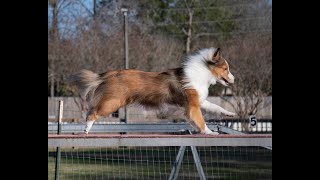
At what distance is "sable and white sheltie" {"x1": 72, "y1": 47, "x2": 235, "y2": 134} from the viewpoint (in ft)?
20.6

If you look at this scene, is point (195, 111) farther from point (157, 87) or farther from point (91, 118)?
point (91, 118)

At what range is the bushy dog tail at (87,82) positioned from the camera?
649 centimetres

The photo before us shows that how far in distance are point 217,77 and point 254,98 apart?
1883cm

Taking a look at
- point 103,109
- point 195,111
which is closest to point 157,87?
point 195,111

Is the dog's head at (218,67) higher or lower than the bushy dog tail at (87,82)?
higher

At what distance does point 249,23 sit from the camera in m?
27.7

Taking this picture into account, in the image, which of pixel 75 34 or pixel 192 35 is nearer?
pixel 75 34

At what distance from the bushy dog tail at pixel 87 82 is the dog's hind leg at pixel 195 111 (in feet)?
3.26

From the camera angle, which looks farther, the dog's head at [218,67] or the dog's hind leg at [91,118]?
the dog's head at [218,67]

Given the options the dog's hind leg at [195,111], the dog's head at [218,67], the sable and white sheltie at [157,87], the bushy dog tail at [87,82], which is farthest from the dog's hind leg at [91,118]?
the dog's head at [218,67]

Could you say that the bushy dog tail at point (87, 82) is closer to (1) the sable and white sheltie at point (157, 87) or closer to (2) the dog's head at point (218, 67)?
(1) the sable and white sheltie at point (157, 87)
